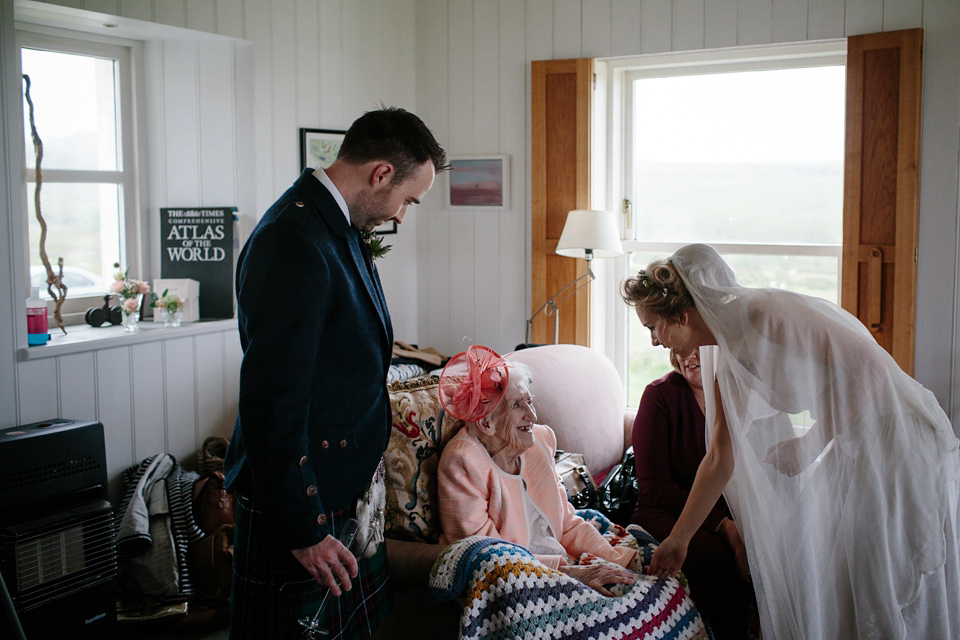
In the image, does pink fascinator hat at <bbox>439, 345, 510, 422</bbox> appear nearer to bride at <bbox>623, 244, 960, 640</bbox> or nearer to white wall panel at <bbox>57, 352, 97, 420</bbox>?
bride at <bbox>623, 244, 960, 640</bbox>

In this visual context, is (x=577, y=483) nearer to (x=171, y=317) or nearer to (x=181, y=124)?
(x=171, y=317)

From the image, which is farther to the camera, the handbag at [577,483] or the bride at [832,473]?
the handbag at [577,483]

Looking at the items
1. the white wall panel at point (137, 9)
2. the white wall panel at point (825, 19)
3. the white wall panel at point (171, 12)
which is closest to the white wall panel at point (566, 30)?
the white wall panel at point (825, 19)

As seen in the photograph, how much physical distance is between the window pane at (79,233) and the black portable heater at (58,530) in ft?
→ 3.21

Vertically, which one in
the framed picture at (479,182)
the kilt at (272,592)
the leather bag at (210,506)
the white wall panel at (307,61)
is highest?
the white wall panel at (307,61)

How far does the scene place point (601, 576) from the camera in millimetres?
2041

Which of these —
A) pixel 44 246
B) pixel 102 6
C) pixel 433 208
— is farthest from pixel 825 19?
pixel 44 246

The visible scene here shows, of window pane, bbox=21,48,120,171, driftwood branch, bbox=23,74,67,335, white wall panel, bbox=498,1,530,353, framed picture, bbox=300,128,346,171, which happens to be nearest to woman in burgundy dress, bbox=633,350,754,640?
white wall panel, bbox=498,1,530,353

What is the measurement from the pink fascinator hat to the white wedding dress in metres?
0.67

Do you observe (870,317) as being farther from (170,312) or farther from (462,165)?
(170,312)

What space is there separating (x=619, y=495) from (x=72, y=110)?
2801 millimetres

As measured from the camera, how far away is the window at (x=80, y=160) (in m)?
3.32

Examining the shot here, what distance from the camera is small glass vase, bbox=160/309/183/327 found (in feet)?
11.4

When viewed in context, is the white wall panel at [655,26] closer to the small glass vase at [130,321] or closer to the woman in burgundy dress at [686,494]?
the woman in burgundy dress at [686,494]
